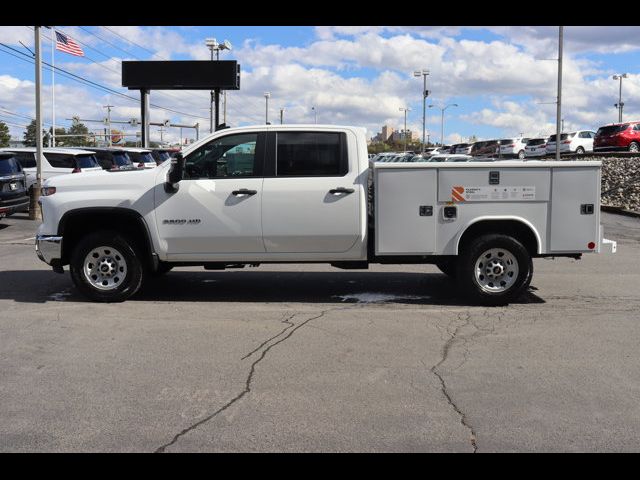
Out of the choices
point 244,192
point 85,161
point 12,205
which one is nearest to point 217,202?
point 244,192

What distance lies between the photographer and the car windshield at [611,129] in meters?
35.3

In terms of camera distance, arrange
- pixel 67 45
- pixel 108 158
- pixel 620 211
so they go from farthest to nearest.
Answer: pixel 67 45
pixel 108 158
pixel 620 211

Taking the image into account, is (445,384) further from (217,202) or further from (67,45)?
(67,45)

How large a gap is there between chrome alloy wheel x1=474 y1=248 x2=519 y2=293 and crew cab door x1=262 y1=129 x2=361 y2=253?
5.04 ft

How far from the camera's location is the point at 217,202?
7781 millimetres

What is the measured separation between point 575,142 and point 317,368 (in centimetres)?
3876

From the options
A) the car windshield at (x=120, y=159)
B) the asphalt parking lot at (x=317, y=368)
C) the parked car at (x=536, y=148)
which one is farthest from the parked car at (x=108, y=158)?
the parked car at (x=536, y=148)

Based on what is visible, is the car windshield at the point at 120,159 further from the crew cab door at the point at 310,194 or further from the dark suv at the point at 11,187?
the crew cab door at the point at 310,194

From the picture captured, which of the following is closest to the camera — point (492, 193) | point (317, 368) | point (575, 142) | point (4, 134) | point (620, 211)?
point (317, 368)

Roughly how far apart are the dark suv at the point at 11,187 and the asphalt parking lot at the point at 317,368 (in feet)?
23.1

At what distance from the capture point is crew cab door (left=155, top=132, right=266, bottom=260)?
306 inches

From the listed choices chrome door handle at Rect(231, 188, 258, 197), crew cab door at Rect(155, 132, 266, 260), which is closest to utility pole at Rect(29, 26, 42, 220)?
crew cab door at Rect(155, 132, 266, 260)

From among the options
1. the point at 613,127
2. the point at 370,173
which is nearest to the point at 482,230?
the point at 370,173
